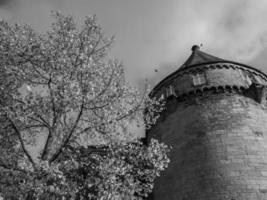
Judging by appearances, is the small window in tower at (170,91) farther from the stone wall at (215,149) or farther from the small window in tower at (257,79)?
the small window in tower at (257,79)

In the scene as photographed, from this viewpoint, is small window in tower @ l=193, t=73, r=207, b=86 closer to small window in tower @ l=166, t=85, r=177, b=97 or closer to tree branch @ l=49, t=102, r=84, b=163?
small window in tower @ l=166, t=85, r=177, b=97

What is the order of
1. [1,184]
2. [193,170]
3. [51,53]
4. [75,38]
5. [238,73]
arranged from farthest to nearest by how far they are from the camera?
[238,73] → [193,170] → [75,38] → [51,53] → [1,184]

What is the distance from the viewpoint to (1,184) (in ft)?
34.2

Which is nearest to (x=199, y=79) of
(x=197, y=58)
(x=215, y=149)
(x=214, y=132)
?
(x=197, y=58)

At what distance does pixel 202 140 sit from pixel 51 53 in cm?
934

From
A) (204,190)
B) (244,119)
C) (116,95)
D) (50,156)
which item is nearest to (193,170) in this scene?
(204,190)

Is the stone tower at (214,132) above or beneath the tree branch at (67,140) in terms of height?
above

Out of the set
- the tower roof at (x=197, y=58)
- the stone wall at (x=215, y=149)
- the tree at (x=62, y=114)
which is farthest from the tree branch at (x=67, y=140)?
the tower roof at (x=197, y=58)

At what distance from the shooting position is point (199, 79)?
19.4 metres

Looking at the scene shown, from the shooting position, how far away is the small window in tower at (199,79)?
19125 mm

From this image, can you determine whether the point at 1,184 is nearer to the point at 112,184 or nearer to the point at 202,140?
the point at 112,184

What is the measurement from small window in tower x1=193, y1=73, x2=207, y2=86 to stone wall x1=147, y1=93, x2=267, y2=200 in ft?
3.71

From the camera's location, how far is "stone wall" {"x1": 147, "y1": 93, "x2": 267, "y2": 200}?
14.9 meters

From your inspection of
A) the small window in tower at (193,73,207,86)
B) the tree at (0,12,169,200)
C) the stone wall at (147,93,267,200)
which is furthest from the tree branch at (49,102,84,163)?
the small window in tower at (193,73,207,86)
